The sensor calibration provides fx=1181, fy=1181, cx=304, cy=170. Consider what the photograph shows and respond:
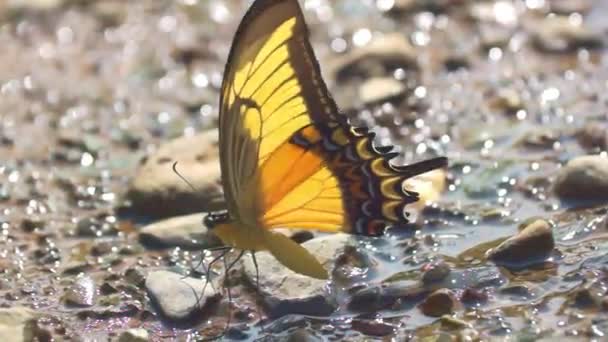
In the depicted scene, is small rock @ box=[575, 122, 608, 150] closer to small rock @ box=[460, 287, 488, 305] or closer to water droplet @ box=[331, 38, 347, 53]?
small rock @ box=[460, 287, 488, 305]

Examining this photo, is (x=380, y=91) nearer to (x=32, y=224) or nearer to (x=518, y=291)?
(x=32, y=224)

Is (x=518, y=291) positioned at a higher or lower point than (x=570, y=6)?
lower

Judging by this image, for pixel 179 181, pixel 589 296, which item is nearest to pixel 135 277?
pixel 179 181

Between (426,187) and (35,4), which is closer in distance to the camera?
(426,187)

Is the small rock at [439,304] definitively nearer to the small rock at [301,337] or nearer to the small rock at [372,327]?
the small rock at [372,327]

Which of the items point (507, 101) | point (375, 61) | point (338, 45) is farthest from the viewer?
point (338, 45)


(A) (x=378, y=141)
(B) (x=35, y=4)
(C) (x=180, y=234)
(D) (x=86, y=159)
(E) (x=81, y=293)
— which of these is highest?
(B) (x=35, y=4)

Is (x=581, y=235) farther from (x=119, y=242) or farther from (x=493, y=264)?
(x=119, y=242)

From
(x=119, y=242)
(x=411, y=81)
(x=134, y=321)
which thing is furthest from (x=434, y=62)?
(x=134, y=321)
